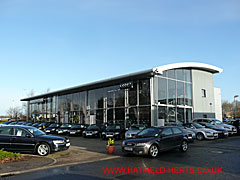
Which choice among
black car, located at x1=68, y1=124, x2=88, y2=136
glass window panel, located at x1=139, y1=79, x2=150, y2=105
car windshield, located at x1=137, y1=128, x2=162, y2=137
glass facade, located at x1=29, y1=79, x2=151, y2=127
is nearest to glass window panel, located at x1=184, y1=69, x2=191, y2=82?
glass window panel, located at x1=139, y1=79, x2=150, y2=105

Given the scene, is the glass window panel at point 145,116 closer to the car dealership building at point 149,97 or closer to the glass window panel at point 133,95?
the car dealership building at point 149,97

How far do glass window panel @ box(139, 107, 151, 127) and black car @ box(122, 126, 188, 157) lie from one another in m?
11.6

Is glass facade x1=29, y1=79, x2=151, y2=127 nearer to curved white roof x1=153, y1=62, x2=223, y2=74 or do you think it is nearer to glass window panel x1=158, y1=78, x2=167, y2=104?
glass window panel x1=158, y1=78, x2=167, y2=104

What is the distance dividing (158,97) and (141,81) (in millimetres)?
2614

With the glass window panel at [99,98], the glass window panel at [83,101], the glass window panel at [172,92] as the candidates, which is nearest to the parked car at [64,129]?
the glass window panel at [99,98]

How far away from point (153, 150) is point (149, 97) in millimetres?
14317

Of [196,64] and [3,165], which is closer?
[3,165]

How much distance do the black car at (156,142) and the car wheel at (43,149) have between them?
12.1 feet

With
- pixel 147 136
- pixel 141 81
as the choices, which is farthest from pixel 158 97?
pixel 147 136

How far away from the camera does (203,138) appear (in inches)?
749

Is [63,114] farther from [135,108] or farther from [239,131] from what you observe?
[239,131]

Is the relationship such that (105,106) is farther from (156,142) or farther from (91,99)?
(156,142)

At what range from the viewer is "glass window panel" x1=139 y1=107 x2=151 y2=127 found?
24.4 metres

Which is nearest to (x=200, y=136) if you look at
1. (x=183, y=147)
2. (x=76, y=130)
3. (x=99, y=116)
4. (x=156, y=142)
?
(x=183, y=147)
